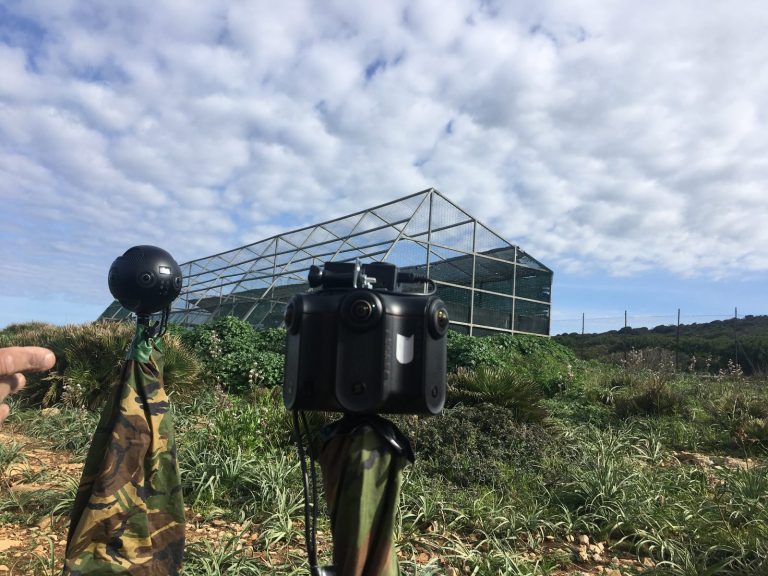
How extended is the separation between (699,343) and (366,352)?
24.9 meters

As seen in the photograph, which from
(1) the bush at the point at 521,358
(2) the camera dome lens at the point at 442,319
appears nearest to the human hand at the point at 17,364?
(2) the camera dome lens at the point at 442,319

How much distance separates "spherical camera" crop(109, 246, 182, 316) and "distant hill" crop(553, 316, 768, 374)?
13930mm

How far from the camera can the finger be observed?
31.8 inches

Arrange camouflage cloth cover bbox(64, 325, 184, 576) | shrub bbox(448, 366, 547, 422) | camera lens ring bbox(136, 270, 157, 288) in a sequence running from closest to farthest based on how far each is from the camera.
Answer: camouflage cloth cover bbox(64, 325, 184, 576) < camera lens ring bbox(136, 270, 157, 288) < shrub bbox(448, 366, 547, 422)

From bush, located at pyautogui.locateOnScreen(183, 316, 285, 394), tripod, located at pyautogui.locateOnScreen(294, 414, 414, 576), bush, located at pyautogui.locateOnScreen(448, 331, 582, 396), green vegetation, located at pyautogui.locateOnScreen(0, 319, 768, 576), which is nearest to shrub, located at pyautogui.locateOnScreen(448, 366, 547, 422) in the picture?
green vegetation, located at pyautogui.locateOnScreen(0, 319, 768, 576)

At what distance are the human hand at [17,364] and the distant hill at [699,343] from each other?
15.0 m

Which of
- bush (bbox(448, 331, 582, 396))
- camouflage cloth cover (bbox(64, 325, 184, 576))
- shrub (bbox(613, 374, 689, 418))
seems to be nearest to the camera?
camouflage cloth cover (bbox(64, 325, 184, 576))

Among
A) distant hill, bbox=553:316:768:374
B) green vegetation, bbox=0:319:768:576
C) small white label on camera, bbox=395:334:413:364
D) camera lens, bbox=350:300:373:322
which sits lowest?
green vegetation, bbox=0:319:768:576

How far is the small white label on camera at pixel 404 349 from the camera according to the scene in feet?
4.28

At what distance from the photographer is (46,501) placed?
404cm

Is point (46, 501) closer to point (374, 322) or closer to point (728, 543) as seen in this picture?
point (374, 322)

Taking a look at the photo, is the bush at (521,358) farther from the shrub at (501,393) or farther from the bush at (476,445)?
the bush at (476,445)

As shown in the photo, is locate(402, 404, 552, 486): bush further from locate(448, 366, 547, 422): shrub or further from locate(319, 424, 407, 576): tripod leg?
locate(319, 424, 407, 576): tripod leg

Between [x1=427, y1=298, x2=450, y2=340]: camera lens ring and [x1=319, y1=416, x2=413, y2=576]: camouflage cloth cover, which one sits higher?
[x1=427, y1=298, x2=450, y2=340]: camera lens ring
